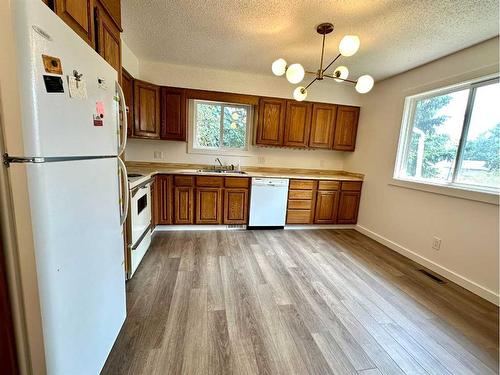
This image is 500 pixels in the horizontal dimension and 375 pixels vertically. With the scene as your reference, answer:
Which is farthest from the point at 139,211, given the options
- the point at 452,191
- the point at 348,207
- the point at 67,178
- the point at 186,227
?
the point at 452,191

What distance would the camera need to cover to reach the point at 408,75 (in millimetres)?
3059

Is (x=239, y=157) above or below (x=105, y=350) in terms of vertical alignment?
above

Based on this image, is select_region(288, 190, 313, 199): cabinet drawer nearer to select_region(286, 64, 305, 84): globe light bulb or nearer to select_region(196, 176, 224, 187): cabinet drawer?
select_region(196, 176, 224, 187): cabinet drawer

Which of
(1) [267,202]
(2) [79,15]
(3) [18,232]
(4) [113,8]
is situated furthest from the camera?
(1) [267,202]

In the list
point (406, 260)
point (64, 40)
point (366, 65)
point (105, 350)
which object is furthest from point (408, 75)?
point (105, 350)

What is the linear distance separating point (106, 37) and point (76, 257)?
152 cm

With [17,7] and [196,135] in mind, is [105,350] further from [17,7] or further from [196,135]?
[196,135]

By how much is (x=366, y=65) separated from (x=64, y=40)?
3.30 metres

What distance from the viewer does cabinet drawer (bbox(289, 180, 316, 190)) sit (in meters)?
3.66

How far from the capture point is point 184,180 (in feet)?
10.9

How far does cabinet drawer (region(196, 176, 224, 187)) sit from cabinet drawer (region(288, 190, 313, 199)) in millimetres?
1130

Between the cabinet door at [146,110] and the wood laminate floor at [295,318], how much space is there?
5.44 ft

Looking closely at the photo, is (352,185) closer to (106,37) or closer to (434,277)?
(434,277)

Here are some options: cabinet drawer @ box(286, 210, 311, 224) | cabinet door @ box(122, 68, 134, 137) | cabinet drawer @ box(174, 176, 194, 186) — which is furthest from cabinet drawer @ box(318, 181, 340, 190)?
cabinet door @ box(122, 68, 134, 137)
